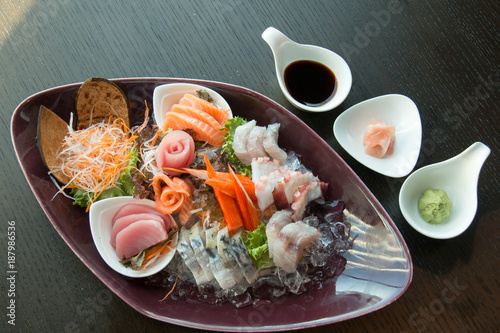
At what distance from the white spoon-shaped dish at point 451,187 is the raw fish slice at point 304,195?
516 millimetres

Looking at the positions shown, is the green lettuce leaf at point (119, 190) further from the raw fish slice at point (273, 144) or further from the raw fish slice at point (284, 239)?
the raw fish slice at point (284, 239)

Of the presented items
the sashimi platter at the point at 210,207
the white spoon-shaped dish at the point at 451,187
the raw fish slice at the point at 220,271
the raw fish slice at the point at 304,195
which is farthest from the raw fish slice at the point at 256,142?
the white spoon-shaped dish at the point at 451,187

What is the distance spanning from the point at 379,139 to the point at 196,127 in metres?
1.14

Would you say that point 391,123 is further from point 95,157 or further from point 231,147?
point 95,157

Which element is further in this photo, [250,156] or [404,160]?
[404,160]

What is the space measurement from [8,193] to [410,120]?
275 centimetres

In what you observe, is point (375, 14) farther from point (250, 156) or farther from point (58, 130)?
point (58, 130)

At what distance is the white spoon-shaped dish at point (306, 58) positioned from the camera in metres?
2.13

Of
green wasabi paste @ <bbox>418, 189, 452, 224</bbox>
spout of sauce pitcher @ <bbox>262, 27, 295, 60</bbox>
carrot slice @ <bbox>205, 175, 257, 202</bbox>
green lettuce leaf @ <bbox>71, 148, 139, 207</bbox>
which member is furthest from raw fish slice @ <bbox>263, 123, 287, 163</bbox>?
green wasabi paste @ <bbox>418, 189, 452, 224</bbox>

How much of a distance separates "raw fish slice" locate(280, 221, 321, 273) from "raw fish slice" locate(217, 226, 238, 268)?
28 centimetres

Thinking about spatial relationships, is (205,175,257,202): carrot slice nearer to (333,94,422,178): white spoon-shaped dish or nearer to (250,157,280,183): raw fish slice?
(250,157,280,183): raw fish slice

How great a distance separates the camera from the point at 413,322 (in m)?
2.10

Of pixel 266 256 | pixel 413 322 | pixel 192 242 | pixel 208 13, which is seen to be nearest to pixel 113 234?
pixel 192 242

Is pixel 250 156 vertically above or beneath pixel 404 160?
above
